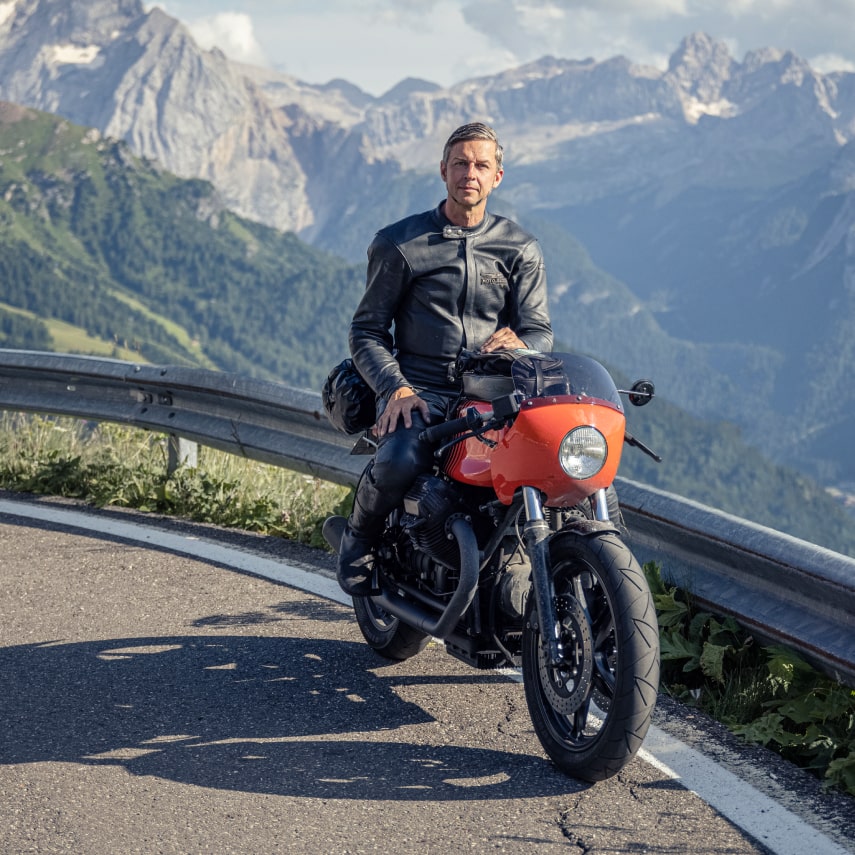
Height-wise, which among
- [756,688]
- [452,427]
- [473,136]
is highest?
[473,136]

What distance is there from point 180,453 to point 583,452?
429cm

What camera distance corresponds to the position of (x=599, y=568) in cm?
326

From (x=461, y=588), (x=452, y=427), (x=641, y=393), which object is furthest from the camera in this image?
(x=641, y=393)

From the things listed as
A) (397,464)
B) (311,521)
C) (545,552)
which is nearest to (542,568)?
(545,552)

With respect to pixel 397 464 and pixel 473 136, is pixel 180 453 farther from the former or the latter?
pixel 473 136

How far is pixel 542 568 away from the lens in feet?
11.2

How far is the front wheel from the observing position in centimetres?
317

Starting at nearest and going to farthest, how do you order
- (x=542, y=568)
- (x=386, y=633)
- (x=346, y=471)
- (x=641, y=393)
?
1. (x=542, y=568)
2. (x=641, y=393)
3. (x=386, y=633)
4. (x=346, y=471)

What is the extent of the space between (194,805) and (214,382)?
13.3 feet

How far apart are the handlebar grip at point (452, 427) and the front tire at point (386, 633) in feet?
2.59

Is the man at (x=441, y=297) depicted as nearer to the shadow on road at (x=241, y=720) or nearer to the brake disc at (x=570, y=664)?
the shadow on road at (x=241, y=720)

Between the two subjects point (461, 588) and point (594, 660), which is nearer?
point (594, 660)

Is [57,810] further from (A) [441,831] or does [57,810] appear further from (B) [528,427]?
(B) [528,427]

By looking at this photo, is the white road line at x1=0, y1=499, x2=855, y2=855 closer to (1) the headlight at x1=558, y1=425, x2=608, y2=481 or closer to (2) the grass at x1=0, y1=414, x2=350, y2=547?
(1) the headlight at x1=558, y1=425, x2=608, y2=481
